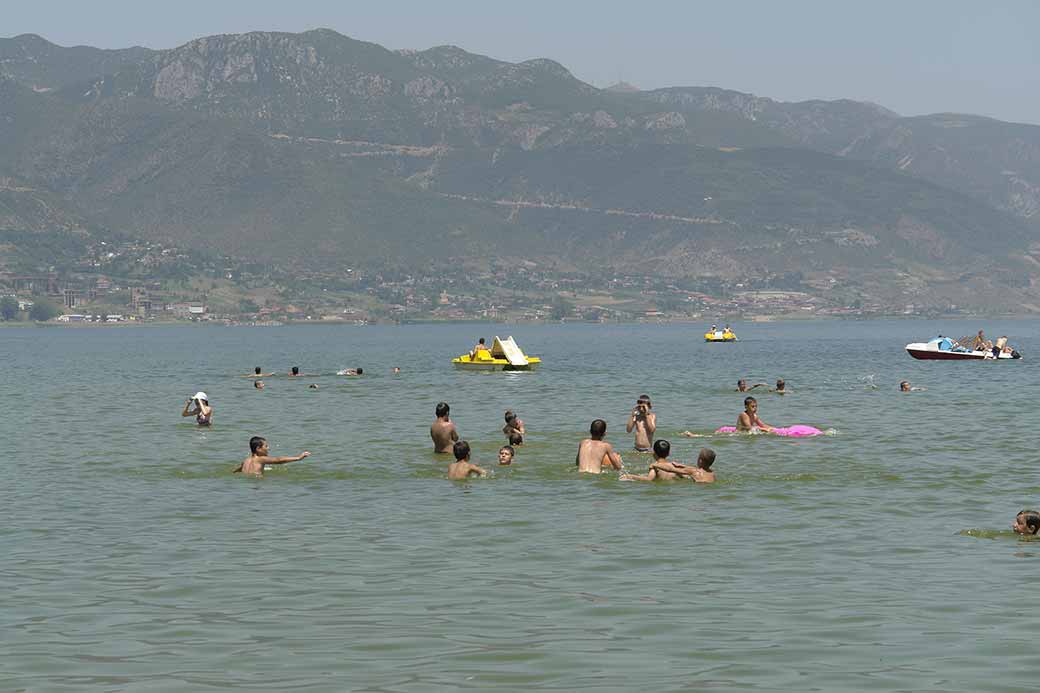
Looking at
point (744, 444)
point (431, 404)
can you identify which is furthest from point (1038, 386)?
point (744, 444)

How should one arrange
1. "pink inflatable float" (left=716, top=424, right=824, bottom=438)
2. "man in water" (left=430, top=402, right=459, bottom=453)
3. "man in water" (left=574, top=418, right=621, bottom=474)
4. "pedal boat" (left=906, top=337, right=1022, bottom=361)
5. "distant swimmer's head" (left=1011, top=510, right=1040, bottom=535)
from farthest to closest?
1. "pedal boat" (left=906, top=337, right=1022, bottom=361)
2. "pink inflatable float" (left=716, top=424, right=824, bottom=438)
3. "man in water" (left=430, top=402, right=459, bottom=453)
4. "man in water" (left=574, top=418, right=621, bottom=474)
5. "distant swimmer's head" (left=1011, top=510, right=1040, bottom=535)

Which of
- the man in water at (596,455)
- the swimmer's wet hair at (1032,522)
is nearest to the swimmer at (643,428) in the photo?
the man in water at (596,455)

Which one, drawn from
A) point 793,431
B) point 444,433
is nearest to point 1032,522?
point 444,433

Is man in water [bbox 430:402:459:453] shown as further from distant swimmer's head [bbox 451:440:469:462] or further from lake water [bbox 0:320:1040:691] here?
distant swimmer's head [bbox 451:440:469:462]

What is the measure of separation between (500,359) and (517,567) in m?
86.3

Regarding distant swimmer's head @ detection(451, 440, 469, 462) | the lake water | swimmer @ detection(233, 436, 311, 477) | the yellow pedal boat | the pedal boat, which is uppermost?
the pedal boat

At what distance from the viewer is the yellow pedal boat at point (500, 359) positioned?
10844 centimetres

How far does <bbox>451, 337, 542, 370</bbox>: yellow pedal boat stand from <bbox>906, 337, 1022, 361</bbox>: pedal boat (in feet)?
116

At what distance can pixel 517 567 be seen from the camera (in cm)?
2511

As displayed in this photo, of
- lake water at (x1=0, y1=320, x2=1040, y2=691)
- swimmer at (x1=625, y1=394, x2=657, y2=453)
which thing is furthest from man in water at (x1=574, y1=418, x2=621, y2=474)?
swimmer at (x1=625, y1=394, x2=657, y2=453)

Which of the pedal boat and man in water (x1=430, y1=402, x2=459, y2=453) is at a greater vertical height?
the pedal boat

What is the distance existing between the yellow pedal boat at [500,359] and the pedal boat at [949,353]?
35.3m

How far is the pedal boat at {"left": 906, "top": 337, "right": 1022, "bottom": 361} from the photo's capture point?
390ft

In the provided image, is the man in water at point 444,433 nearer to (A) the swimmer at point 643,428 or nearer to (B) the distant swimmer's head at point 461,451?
(A) the swimmer at point 643,428
